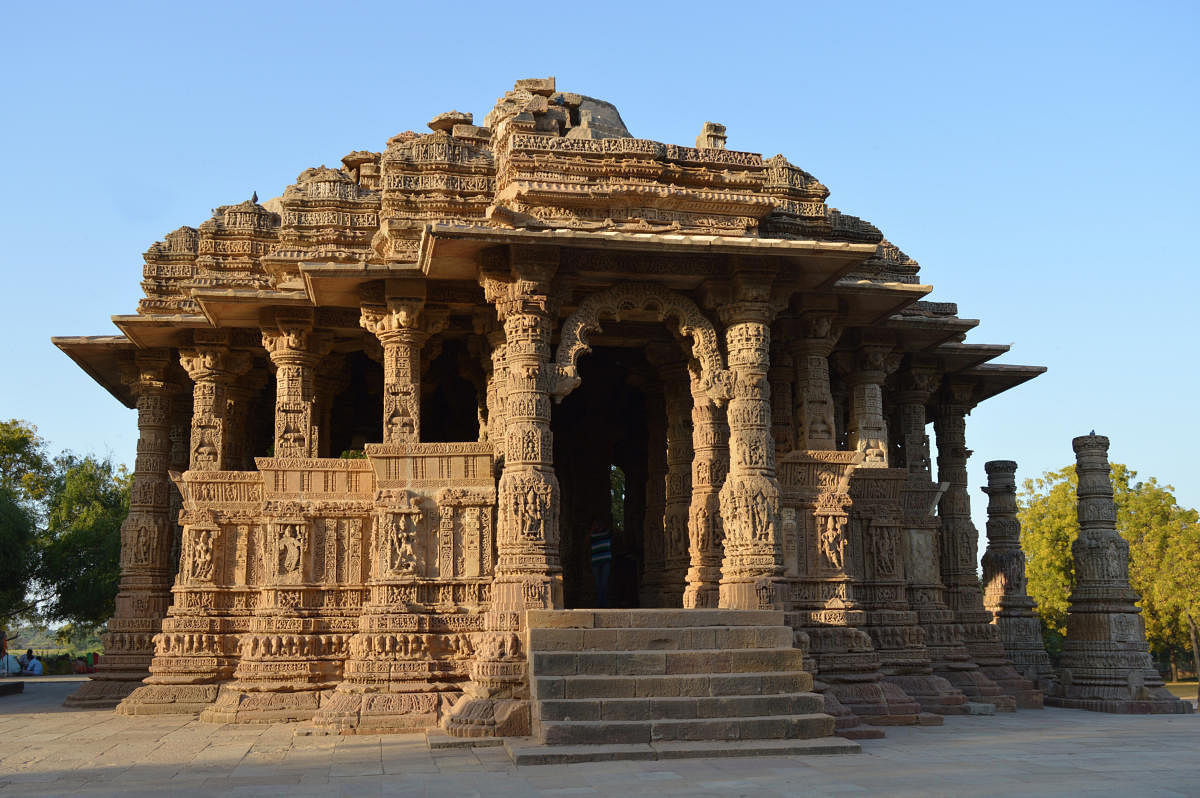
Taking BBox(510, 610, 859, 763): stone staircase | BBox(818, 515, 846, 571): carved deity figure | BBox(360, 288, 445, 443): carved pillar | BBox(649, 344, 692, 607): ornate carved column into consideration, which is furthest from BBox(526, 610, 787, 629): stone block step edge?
BBox(649, 344, 692, 607): ornate carved column

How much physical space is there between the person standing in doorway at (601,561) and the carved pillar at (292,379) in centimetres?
524

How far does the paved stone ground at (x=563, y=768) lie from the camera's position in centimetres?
764

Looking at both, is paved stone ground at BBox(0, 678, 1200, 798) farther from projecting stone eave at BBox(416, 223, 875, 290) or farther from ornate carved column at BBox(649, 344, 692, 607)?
projecting stone eave at BBox(416, 223, 875, 290)

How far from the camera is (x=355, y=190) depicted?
15250 millimetres

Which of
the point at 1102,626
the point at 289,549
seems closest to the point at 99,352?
the point at 289,549

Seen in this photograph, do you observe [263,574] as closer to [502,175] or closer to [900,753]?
[502,175]

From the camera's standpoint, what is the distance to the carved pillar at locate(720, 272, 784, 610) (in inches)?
452

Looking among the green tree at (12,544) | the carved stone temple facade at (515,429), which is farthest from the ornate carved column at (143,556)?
the green tree at (12,544)

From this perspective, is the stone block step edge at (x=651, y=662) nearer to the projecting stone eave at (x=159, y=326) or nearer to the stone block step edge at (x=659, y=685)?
the stone block step edge at (x=659, y=685)

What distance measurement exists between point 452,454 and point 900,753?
5.63 m

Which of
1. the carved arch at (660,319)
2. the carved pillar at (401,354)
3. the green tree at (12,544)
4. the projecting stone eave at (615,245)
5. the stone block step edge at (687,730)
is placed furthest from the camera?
the green tree at (12,544)

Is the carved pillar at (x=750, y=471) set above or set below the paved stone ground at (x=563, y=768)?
above

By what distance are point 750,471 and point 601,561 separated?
631 cm

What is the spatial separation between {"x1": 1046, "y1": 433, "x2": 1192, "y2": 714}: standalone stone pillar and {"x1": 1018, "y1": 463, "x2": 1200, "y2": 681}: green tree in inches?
771
